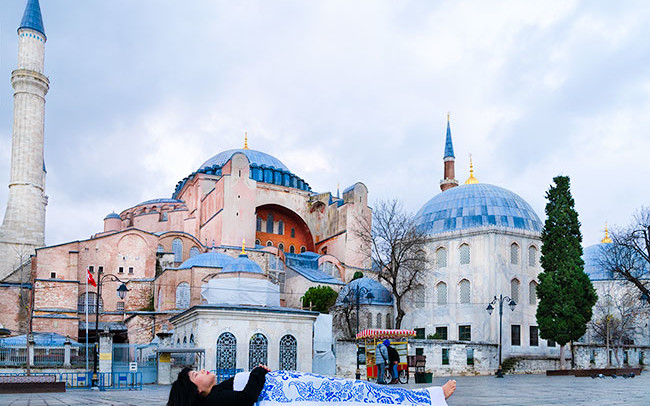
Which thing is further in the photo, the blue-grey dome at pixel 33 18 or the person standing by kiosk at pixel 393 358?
the blue-grey dome at pixel 33 18

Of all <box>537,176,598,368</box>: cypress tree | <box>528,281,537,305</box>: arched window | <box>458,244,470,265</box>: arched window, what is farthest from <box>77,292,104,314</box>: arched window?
<box>537,176,598,368</box>: cypress tree

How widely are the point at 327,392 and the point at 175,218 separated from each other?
43.7 m

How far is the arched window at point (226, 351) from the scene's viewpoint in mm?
22438

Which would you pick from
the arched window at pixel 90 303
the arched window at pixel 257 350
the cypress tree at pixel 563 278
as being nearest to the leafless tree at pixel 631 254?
the cypress tree at pixel 563 278

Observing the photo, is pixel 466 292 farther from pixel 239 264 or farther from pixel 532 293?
pixel 239 264

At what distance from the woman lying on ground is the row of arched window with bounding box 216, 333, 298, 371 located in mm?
18694

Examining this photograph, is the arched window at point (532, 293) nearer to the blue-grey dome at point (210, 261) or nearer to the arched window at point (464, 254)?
the arched window at point (464, 254)

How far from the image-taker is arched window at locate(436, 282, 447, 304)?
112 ft

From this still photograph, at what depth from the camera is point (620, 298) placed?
4031 centimetres

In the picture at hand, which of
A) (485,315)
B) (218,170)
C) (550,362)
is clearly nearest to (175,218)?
(218,170)

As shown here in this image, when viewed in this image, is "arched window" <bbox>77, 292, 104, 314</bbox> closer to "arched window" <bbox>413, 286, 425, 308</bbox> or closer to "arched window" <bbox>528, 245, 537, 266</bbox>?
"arched window" <bbox>413, 286, 425, 308</bbox>

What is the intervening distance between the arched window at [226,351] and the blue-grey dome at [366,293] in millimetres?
11535

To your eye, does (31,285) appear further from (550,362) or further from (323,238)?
(550,362)

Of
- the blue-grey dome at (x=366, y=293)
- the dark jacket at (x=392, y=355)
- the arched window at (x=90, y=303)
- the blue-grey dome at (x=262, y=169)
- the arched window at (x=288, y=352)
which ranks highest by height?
the blue-grey dome at (x=262, y=169)
